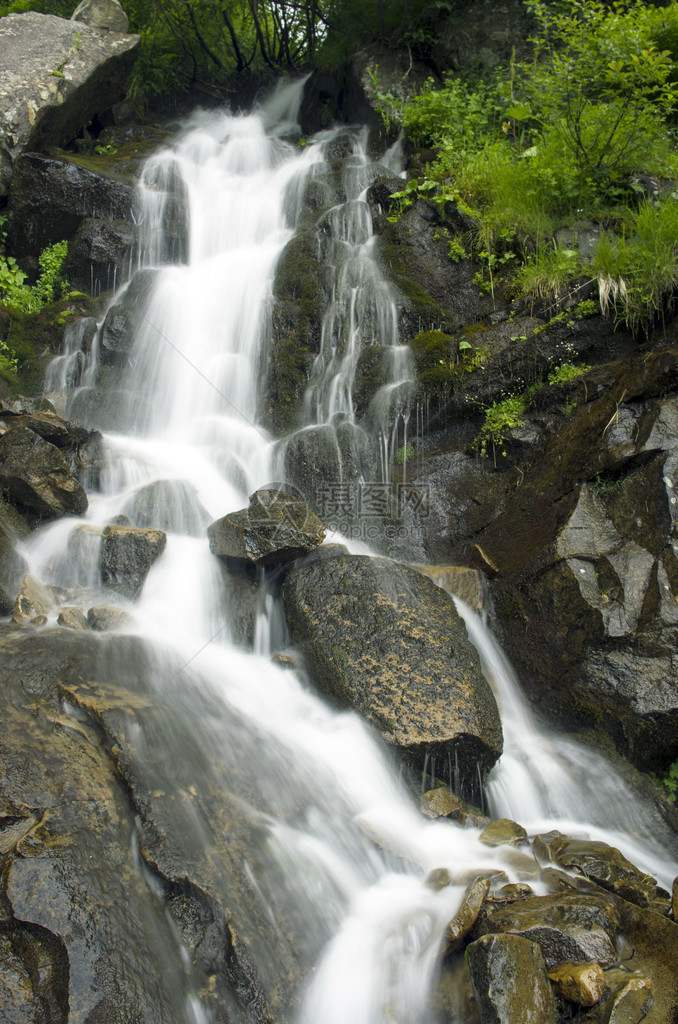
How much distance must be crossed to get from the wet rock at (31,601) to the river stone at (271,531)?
1446 millimetres

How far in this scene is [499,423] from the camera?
6285 millimetres

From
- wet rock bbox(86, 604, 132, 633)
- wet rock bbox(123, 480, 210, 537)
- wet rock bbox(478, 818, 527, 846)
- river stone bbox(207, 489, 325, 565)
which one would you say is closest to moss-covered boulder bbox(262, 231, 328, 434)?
wet rock bbox(123, 480, 210, 537)

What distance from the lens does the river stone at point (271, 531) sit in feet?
16.5

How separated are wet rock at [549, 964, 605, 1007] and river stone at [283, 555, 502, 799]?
1633mm

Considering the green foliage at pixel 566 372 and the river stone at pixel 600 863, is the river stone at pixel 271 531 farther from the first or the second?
the green foliage at pixel 566 372

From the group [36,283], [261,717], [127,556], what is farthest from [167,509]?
[36,283]

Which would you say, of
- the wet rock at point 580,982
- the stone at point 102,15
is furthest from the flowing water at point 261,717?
the stone at point 102,15

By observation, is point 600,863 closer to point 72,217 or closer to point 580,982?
point 580,982

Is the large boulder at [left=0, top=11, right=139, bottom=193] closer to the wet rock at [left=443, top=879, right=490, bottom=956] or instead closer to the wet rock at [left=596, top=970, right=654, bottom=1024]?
the wet rock at [left=443, top=879, right=490, bottom=956]

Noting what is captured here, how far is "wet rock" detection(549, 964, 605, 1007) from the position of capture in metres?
2.23

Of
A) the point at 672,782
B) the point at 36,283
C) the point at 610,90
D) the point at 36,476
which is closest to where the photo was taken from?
the point at 672,782

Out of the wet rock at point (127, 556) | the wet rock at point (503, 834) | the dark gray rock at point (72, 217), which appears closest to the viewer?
the wet rock at point (503, 834)

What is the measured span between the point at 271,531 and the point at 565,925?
333 centimetres

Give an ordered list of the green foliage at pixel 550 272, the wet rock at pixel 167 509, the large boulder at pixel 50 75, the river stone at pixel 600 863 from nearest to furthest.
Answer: the river stone at pixel 600 863 < the wet rock at pixel 167 509 < the green foliage at pixel 550 272 < the large boulder at pixel 50 75
